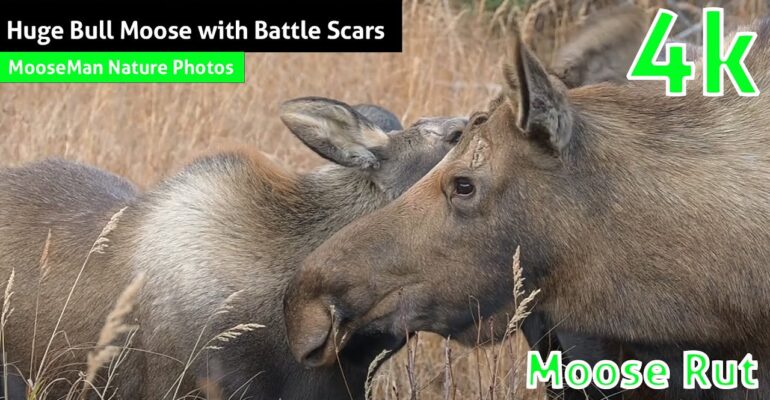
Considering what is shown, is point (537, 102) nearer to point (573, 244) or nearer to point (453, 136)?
point (573, 244)

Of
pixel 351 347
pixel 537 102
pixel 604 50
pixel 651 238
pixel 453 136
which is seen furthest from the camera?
pixel 604 50

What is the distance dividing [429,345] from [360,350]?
186 cm

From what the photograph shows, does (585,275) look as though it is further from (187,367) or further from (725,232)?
(187,367)

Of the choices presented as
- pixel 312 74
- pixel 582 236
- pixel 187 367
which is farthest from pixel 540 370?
pixel 312 74

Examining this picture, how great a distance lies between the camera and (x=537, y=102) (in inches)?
162

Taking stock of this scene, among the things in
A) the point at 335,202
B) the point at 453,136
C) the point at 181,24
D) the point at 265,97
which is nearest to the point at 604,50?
the point at 453,136

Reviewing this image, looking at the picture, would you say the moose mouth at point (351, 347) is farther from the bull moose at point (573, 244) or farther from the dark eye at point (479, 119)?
the dark eye at point (479, 119)

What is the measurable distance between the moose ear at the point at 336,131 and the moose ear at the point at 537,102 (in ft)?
3.40

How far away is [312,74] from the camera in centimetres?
975

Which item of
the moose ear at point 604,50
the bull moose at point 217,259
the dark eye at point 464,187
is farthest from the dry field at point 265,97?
the dark eye at point 464,187

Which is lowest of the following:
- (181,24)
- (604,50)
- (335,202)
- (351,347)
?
(351,347)

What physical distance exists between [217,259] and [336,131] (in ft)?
2.23

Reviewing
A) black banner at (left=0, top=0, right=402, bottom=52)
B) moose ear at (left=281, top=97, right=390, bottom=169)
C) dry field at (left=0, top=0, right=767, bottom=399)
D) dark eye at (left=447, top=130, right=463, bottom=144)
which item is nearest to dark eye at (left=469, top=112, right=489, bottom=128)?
dark eye at (left=447, top=130, right=463, bottom=144)

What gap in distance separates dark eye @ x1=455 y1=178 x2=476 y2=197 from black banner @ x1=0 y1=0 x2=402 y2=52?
13.2 ft
